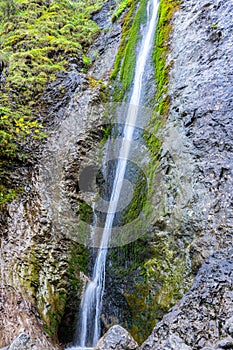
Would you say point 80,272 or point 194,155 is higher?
point 194,155

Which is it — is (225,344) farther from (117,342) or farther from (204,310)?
(117,342)

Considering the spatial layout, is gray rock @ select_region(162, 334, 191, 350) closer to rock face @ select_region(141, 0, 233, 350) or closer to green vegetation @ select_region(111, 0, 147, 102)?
rock face @ select_region(141, 0, 233, 350)

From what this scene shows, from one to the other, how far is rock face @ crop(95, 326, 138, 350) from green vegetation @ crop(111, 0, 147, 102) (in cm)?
562

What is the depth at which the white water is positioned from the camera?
5.20 metres

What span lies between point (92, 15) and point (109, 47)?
381cm

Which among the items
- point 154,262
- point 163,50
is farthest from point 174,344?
point 163,50

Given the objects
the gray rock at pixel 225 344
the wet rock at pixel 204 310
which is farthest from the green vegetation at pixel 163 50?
the gray rock at pixel 225 344

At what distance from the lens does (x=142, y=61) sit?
7410 mm

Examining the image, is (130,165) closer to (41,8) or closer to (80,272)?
(80,272)

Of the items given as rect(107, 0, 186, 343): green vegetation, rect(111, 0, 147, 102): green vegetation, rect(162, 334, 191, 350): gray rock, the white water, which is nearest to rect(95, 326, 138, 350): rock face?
rect(162, 334, 191, 350): gray rock

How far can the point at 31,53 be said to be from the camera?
9477 millimetres

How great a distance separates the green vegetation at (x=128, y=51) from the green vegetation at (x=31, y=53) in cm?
171

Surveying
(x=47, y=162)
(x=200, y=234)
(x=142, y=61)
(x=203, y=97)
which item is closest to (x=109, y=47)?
(x=142, y=61)

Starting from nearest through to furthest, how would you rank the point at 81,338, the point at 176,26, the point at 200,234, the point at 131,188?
the point at 200,234, the point at 81,338, the point at 131,188, the point at 176,26
